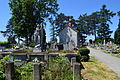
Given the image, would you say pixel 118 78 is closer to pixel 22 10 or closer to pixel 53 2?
pixel 22 10

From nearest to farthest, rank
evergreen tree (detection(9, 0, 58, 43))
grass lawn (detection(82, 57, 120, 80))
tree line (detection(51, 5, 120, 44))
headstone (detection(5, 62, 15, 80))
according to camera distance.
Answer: headstone (detection(5, 62, 15, 80)) → grass lawn (detection(82, 57, 120, 80)) → evergreen tree (detection(9, 0, 58, 43)) → tree line (detection(51, 5, 120, 44))

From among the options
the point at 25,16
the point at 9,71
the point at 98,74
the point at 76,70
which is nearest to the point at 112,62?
the point at 98,74

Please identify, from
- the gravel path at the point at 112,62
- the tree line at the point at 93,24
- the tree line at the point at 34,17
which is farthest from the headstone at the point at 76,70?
the tree line at the point at 93,24

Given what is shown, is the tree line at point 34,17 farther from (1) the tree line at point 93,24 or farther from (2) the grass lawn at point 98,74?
(2) the grass lawn at point 98,74

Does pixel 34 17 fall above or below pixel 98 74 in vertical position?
above

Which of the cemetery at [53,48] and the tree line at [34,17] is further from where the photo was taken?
the tree line at [34,17]

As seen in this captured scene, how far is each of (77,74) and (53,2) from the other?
123 feet

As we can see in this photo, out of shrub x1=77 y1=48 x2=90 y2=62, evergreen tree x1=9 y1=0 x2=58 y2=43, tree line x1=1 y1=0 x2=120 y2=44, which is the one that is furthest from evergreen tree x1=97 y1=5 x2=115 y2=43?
shrub x1=77 y1=48 x2=90 y2=62

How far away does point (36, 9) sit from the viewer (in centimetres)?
3584

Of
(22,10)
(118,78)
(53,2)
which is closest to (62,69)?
(118,78)

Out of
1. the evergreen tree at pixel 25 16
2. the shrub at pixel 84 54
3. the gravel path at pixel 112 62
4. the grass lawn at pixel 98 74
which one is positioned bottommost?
the gravel path at pixel 112 62

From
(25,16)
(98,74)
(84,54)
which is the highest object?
(25,16)

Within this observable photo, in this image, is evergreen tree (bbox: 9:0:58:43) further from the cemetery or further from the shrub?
the shrub

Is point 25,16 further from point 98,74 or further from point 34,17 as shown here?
point 98,74
